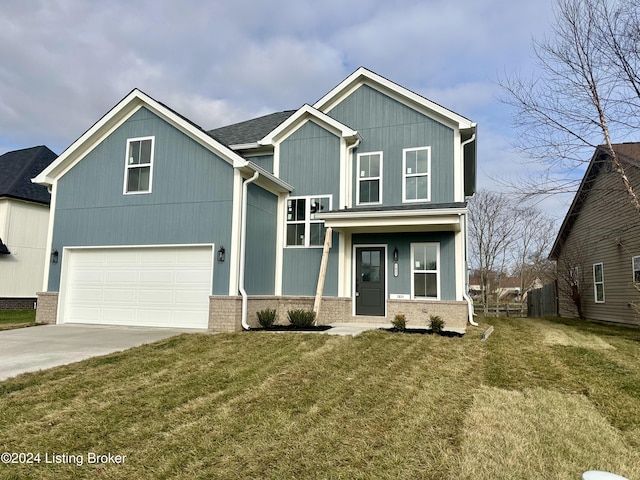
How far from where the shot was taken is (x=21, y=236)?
18422 mm

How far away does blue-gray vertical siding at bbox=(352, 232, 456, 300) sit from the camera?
1079 centimetres

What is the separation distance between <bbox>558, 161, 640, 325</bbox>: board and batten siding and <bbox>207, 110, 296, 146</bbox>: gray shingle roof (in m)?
10.2

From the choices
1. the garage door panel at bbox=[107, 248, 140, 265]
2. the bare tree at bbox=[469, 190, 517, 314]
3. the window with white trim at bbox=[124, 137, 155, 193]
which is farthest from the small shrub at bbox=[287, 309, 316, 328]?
the bare tree at bbox=[469, 190, 517, 314]

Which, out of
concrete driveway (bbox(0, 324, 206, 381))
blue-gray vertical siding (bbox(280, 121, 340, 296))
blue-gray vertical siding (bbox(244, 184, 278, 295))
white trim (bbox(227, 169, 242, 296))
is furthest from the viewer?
blue-gray vertical siding (bbox(280, 121, 340, 296))

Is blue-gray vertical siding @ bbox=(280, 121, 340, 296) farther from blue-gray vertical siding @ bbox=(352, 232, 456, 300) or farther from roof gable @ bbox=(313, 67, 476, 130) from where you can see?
blue-gray vertical siding @ bbox=(352, 232, 456, 300)

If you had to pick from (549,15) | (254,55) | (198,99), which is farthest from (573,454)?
(198,99)

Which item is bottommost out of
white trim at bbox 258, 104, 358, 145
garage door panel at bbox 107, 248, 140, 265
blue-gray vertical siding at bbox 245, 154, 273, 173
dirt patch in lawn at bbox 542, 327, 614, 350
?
dirt patch in lawn at bbox 542, 327, 614, 350

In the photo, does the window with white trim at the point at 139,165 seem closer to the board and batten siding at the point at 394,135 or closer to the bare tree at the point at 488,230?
the board and batten siding at the point at 394,135

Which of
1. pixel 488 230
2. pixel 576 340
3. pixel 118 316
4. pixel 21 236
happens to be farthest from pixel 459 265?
pixel 488 230

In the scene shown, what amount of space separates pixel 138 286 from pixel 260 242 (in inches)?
135

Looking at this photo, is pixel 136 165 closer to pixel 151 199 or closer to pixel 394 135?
pixel 151 199

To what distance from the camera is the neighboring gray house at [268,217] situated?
34.3ft

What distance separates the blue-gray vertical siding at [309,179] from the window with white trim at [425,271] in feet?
6.90

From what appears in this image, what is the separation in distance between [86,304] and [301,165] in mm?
7145
